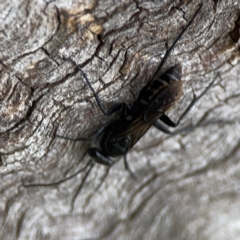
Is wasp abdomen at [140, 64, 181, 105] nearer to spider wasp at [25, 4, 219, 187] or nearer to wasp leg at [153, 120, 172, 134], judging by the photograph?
spider wasp at [25, 4, 219, 187]

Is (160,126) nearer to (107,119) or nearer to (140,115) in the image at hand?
(140,115)

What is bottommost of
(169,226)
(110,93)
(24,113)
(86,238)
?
(169,226)

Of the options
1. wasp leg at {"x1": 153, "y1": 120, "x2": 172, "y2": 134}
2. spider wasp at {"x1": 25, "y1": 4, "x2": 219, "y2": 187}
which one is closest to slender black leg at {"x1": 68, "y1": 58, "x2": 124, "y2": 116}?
spider wasp at {"x1": 25, "y1": 4, "x2": 219, "y2": 187}

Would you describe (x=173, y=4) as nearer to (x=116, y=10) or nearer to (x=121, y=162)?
(x=116, y=10)

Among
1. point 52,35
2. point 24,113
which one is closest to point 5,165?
point 24,113

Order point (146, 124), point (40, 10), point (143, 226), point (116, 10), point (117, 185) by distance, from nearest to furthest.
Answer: point (40, 10) → point (116, 10) → point (143, 226) → point (117, 185) → point (146, 124)

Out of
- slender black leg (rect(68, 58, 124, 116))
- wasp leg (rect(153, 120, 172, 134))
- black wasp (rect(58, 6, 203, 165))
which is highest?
slender black leg (rect(68, 58, 124, 116))
